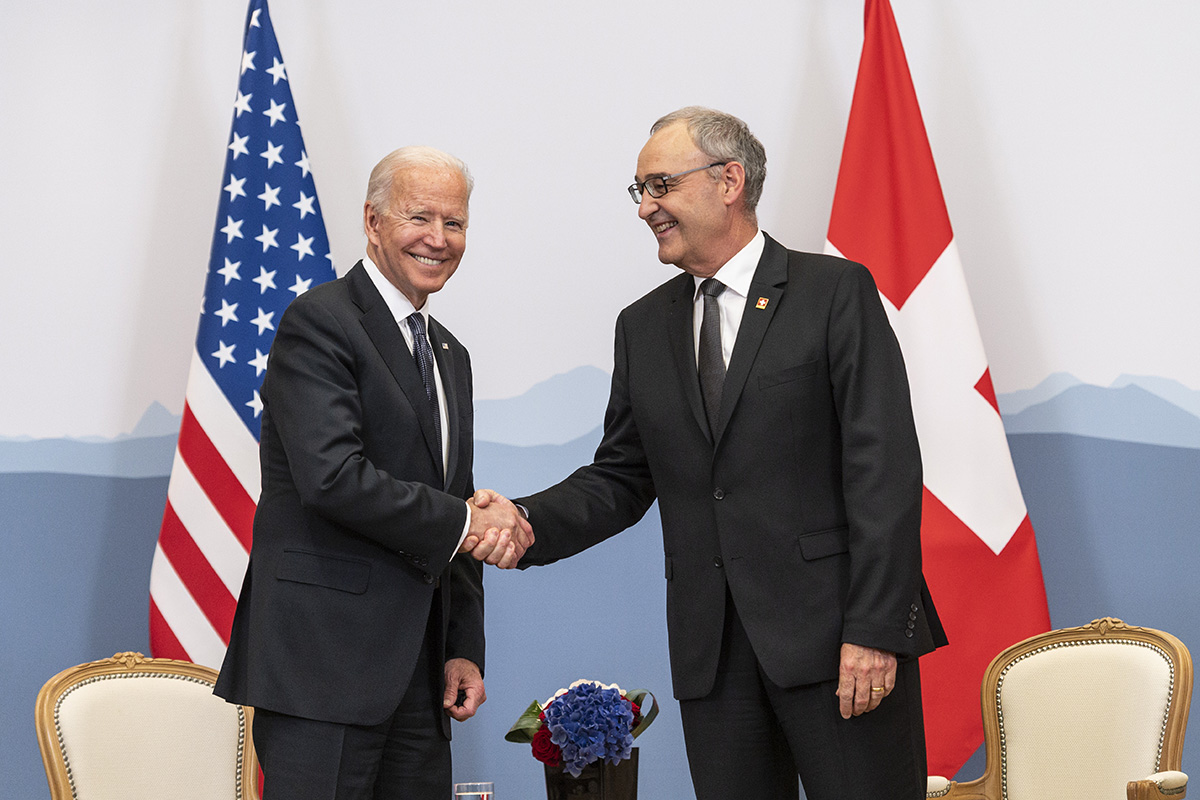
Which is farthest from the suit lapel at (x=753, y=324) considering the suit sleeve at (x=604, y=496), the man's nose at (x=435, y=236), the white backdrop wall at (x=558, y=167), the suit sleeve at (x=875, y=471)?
the white backdrop wall at (x=558, y=167)

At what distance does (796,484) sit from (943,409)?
1506 mm

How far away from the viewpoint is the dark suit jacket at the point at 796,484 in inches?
79.8

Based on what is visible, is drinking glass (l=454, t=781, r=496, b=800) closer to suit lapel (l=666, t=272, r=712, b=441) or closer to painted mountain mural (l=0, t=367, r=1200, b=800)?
suit lapel (l=666, t=272, r=712, b=441)

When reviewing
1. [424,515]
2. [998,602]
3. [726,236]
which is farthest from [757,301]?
[998,602]

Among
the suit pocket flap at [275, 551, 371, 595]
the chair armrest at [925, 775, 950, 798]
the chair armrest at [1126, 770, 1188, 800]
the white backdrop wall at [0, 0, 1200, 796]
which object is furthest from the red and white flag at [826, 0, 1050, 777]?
the suit pocket flap at [275, 551, 371, 595]

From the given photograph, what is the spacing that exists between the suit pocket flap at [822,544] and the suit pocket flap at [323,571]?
86 cm

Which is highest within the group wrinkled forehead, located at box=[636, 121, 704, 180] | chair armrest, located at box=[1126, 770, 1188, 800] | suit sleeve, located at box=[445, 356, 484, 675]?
wrinkled forehead, located at box=[636, 121, 704, 180]

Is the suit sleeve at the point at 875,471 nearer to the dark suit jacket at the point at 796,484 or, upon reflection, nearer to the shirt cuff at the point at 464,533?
the dark suit jacket at the point at 796,484

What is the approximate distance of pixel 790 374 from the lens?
2137 mm

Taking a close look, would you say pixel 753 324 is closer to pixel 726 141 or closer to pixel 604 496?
pixel 726 141

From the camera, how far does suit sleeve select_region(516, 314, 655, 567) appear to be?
2.57 m

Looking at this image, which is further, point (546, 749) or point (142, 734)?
point (142, 734)

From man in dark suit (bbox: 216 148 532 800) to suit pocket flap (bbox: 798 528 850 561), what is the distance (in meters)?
0.67

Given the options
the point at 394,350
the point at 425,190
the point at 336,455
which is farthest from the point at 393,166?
the point at 336,455
